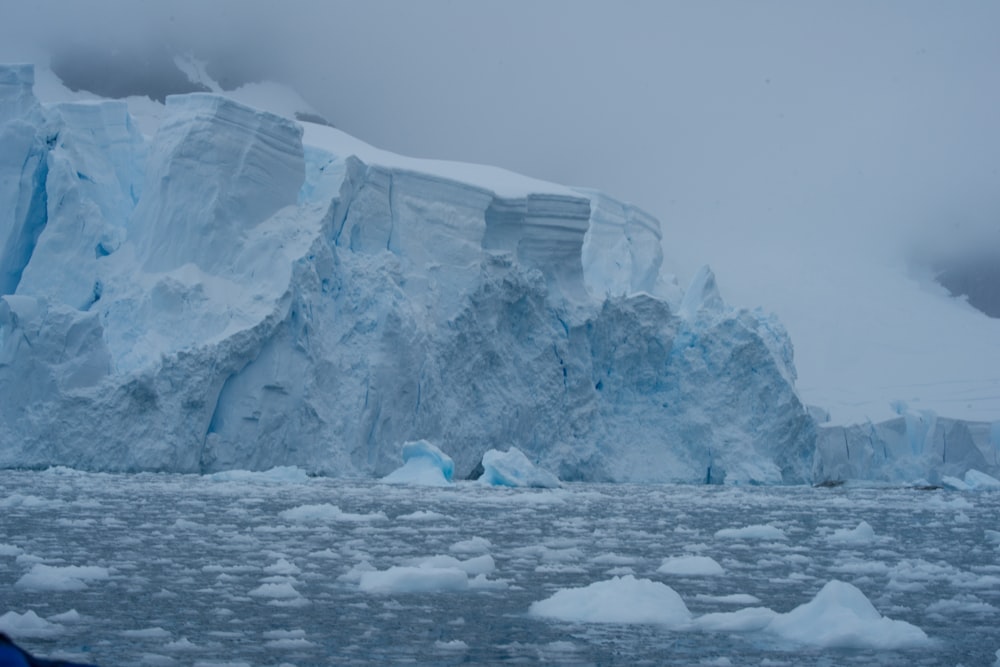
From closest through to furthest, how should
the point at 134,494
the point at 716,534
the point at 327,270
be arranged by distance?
the point at 716,534 < the point at 134,494 < the point at 327,270

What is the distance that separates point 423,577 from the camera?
586cm

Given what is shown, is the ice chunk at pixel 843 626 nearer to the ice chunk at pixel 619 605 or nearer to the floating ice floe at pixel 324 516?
the ice chunk at pixel 619 605

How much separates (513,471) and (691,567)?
1074 centimetres

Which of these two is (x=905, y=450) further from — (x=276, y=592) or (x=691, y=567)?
(x=276, y=592)

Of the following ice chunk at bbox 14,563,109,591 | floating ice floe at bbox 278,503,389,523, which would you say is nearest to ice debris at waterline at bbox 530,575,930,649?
ice chunk at bbox 14,563,109,591

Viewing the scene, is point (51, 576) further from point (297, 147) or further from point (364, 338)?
point (297, 147)

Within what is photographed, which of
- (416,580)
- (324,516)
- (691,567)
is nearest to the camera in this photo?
(416,580)

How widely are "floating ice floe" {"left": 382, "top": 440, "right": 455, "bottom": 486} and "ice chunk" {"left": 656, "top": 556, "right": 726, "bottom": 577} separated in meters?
9.80

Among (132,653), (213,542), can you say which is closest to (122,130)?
(213,542)

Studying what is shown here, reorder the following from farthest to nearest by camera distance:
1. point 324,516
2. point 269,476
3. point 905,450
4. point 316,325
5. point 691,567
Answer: point 905,450
point 316,325
point 269,476
point 324,516
point 691,567

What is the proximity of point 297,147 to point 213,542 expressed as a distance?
12712 millimetres

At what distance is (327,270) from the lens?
18438 mm

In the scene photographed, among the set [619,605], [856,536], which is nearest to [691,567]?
[619,605]

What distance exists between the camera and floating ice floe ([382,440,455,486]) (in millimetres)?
16688
